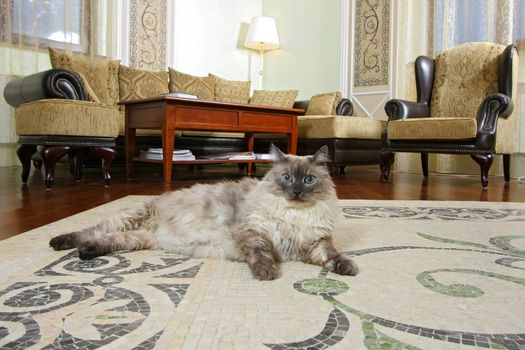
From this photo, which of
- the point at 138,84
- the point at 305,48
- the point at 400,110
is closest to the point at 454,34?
the point at 400,110

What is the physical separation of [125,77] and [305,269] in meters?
3.93

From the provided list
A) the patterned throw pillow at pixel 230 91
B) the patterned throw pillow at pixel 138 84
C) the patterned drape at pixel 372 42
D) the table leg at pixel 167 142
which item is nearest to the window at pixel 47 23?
the patterned throw pillow at pixel 138 84

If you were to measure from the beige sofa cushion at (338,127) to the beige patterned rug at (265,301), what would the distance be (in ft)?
9.32

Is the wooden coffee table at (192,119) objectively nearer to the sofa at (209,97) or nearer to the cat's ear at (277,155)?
the sofa at (209,97)

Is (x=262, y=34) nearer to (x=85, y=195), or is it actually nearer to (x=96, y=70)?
(x=96, y=70)

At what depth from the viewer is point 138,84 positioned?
457 centimetres

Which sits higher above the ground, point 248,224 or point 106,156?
point 106,156

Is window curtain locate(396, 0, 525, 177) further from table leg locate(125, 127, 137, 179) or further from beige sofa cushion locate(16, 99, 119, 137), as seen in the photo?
beige sofa cushion locate(16, 99, 119, 137)

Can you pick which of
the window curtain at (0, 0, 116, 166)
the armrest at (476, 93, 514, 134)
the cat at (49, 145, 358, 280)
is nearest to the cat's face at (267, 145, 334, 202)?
the cat at (49, 145, 358, 280)

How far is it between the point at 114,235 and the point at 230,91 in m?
4.17

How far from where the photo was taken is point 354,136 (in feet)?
14.3

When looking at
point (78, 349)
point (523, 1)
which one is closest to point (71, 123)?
point (78, 349)

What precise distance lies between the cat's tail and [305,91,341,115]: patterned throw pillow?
3697 mm

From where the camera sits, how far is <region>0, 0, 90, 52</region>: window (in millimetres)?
4492
